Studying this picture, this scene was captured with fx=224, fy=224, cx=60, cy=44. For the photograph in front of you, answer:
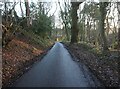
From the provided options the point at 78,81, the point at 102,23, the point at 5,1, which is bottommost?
the point at 78,81

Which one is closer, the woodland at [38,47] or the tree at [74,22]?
the woodland at [38,47]

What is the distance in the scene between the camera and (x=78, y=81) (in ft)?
31.8

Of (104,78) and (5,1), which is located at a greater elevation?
(5,1)

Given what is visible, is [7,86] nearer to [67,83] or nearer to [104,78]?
[67,83]

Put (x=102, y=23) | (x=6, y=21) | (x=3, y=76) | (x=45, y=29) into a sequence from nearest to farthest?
(x=3, y=76), (x=6, y=21), (x=102, y=23), (x=45, y=29)

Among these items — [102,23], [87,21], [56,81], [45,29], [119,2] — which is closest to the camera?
[56,81]

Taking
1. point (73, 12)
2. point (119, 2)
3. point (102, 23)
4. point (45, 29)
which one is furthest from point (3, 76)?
point (45, 29)

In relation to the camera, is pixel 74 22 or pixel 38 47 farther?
pixel 74 22

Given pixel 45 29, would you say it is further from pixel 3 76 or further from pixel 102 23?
pixel 3 76

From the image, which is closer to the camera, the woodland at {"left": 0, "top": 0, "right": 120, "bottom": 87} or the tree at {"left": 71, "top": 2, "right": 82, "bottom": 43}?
the woodland at {"left": 0, "top": 0, "right": 120, "bottom": 87}

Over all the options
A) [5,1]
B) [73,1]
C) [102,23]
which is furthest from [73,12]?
[5,1]

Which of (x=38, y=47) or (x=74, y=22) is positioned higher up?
(x=74, y=22)

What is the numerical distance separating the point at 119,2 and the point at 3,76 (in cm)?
2125

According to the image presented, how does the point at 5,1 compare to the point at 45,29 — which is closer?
the point at 5,1
